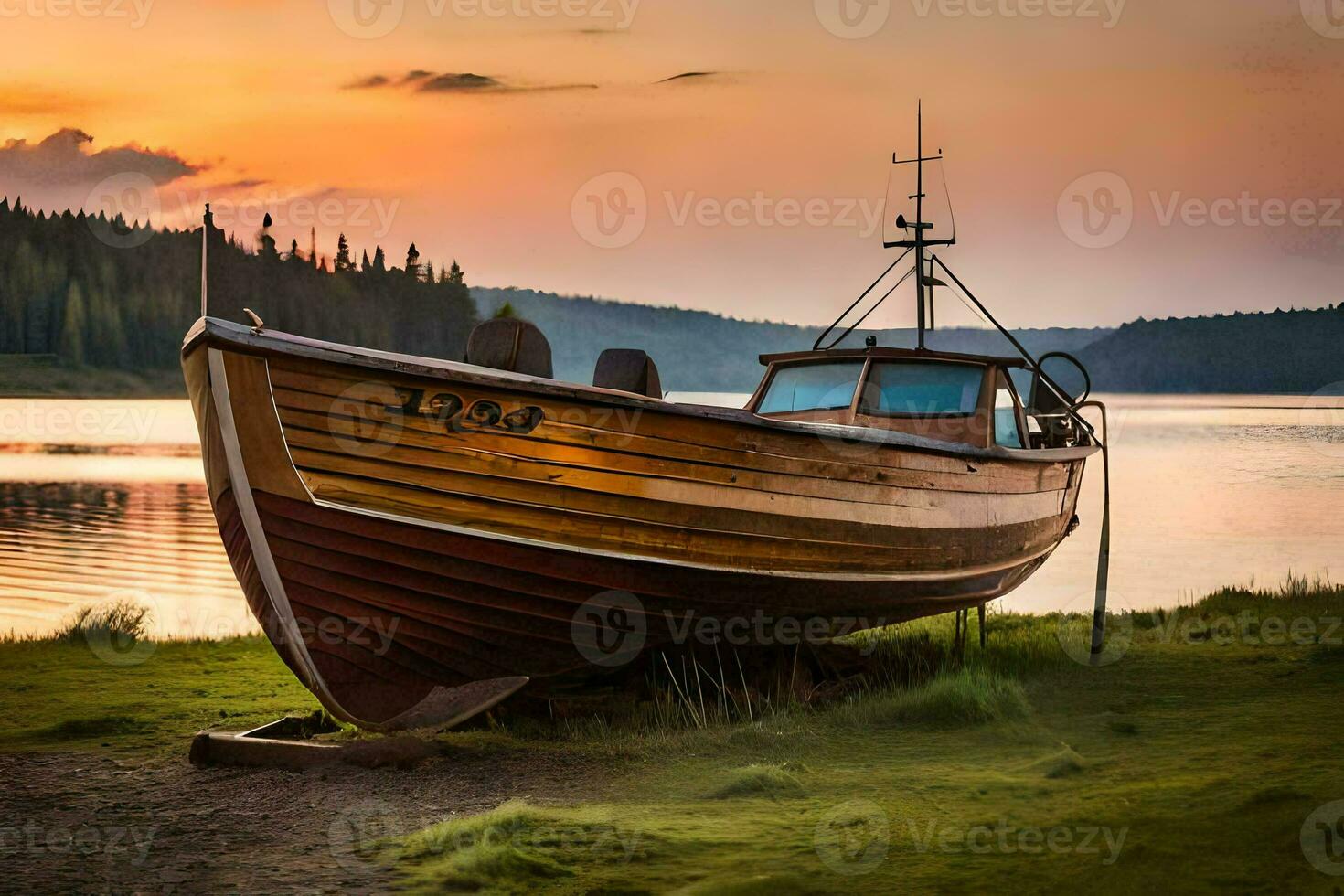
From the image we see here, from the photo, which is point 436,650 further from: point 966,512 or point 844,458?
point 966,512

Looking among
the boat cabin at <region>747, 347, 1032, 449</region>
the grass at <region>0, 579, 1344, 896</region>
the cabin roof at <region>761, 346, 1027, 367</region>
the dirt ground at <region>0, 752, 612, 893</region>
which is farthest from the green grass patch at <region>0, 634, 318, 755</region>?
the cabin roof at <region>761, 346, 1027, 367</region>

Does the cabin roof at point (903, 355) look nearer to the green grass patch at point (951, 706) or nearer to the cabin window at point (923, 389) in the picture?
the cabin window at point (923, 389)

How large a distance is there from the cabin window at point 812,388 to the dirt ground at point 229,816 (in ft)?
14.4

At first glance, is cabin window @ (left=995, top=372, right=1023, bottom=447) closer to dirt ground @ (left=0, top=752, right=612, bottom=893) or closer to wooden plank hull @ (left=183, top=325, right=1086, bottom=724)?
wooden plank hull @ (left=183, top=325, right=1086, bottom=724)

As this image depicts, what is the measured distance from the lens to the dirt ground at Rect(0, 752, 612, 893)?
512 cm

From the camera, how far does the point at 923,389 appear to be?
10.4 m

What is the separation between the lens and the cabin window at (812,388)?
1045 centimetres

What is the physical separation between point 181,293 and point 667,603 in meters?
78.5

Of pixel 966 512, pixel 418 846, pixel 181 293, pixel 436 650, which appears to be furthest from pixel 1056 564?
pixel 181 293

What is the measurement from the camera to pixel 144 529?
27.6 metres

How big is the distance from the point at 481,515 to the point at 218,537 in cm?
2315

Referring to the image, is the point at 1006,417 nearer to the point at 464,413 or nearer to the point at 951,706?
the point at 951,706

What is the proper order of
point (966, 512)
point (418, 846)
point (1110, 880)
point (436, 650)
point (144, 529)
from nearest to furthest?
point (1110, 880), point (418, 846), point (436, 650), point (966, 512), point (144, 529)

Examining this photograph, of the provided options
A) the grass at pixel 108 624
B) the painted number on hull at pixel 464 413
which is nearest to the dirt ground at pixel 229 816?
the painted number on hull at pixel 464 413
